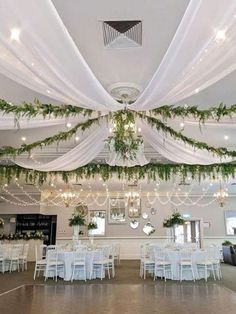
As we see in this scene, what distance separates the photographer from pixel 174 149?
564 cm

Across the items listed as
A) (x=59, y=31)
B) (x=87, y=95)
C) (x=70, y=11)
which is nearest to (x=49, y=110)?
(x=87, y=95)

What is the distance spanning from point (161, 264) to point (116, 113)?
594cm

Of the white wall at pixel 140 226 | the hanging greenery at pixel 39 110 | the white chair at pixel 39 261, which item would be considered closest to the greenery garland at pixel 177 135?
the hanging greenery at pixel 39 110

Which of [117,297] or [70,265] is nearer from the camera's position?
[117,297]

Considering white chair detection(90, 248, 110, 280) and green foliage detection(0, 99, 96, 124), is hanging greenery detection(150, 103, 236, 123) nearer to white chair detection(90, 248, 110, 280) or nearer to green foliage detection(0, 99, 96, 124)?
green foliage detection(0, 99, 96, 124)

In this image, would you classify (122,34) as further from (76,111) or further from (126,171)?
(126,171)

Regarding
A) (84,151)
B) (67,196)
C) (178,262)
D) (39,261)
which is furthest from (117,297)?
(67,196)

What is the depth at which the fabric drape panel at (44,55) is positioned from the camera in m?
2.12

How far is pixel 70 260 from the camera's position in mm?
8617

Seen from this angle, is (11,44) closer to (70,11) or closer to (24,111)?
(70,11)

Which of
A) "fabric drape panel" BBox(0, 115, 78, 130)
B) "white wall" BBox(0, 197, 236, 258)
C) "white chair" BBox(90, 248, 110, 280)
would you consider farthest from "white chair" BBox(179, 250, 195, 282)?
"white wall" BBox(0, 197, 236, 258)

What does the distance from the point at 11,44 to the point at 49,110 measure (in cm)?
189

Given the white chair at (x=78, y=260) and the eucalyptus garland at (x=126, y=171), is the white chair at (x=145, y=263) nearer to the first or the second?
the white chair at (x=78, y=260)

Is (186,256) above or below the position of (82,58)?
below
